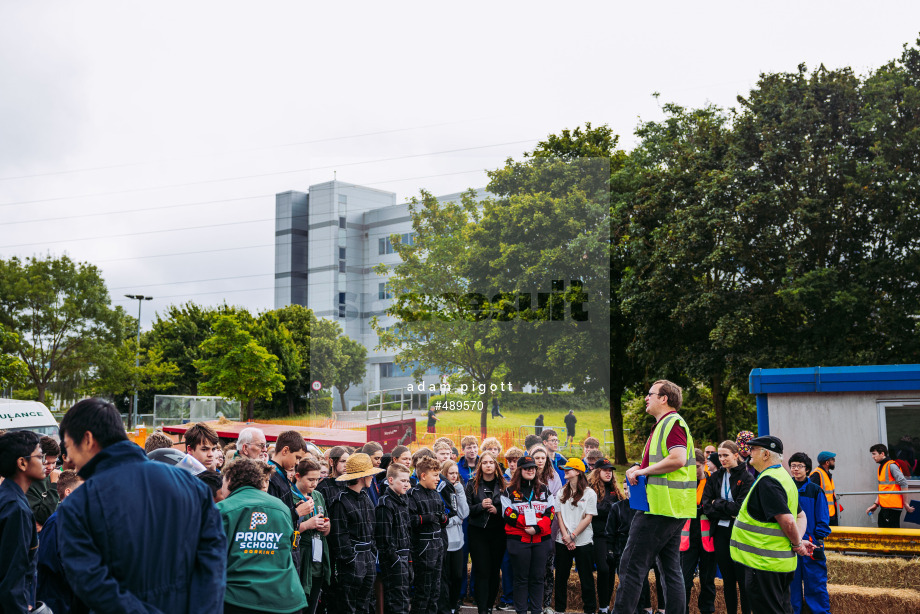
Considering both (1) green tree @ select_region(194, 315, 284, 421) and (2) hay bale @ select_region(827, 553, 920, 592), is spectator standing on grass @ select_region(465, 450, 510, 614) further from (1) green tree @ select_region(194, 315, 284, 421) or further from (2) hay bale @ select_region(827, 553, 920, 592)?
(1) green tree @ select_region(194, 315, 284, 421)

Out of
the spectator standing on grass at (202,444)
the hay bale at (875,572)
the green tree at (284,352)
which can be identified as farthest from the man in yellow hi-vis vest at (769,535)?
the green tree at (284,352)

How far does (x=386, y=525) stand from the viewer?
7.56 metres

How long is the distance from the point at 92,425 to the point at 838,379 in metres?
14.3

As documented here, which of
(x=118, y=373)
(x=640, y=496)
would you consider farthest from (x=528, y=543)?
(x=118, y=373)

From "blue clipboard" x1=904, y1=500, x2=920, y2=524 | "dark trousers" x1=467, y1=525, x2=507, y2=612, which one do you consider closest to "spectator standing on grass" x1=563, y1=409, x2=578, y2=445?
"blue clipboard" x1=904, y1=500, x2=920, y2=524

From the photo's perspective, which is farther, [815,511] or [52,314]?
[52,314]

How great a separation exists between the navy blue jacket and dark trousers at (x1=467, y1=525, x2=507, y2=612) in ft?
17.7

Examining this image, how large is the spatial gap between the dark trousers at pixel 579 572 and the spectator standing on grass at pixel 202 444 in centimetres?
461

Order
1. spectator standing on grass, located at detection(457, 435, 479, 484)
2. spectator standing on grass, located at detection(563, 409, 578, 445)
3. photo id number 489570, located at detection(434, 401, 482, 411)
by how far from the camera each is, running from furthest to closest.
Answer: photo id number 489570, located at detection(434, 401, 482, 411)
spectator standing on grass, located at detection(563, 409, 578, 445)
spectator standing on grass, located at detection(457, 435, 479, 484)

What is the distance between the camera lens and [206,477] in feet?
16.7

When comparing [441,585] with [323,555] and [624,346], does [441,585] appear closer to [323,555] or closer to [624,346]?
[323,555]

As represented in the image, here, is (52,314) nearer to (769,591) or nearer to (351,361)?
(351,361)

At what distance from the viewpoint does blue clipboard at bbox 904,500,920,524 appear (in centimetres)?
1339

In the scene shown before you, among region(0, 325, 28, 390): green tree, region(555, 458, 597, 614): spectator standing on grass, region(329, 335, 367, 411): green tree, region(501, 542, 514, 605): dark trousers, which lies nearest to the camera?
region(555, 458, 597, 614): spectator standing on grass
